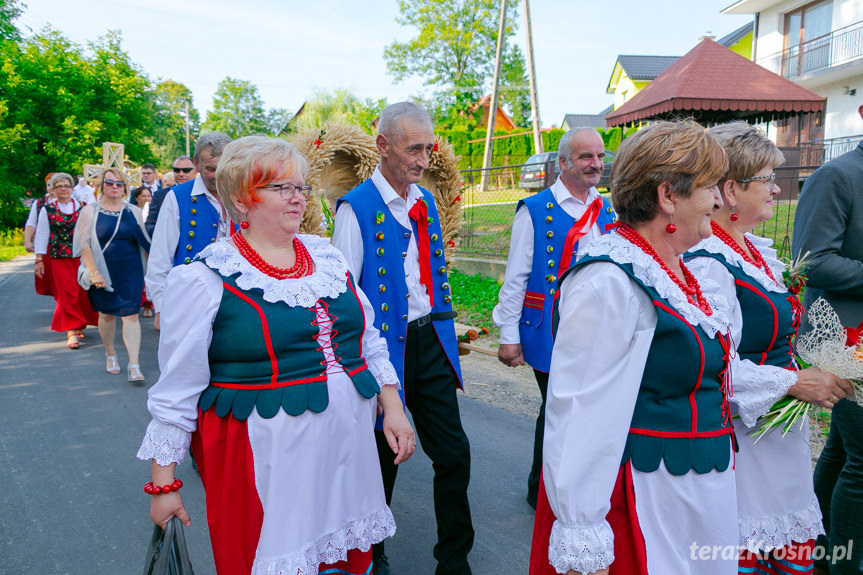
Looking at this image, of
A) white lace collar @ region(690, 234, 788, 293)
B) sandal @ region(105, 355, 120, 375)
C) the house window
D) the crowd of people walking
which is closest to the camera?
the crowd of people walking

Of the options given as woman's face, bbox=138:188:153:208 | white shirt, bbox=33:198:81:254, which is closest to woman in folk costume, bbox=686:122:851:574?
white shirt, bbox=33:198:81:254

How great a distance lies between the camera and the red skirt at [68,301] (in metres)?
8.77

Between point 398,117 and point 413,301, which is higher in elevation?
point 398,117

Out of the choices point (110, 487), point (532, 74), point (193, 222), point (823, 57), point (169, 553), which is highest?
point (823, 57)

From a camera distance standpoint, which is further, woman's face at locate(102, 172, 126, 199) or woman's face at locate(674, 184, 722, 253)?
woman's face at locate(102, 172, 126, 199)

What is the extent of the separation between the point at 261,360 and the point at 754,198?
1.94 metres

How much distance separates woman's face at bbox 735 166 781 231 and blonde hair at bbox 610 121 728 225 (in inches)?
26.4

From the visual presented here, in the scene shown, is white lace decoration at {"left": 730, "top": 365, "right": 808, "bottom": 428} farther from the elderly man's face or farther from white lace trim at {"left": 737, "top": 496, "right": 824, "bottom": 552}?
the elderly man's face

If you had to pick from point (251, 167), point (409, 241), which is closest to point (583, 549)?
point (251, 167)

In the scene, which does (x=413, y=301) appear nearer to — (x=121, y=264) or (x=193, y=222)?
(x=193, y=222)

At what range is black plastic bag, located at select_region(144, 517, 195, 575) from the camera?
6.72 ft

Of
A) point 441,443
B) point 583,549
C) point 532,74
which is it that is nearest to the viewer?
point 583,549

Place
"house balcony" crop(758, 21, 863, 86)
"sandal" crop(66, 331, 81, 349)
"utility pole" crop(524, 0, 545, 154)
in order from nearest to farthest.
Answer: "sandal" crop(66, 331, 81, 349) → "utility pole" crop(524, 0, 545, 154) → "house balcony" crop(758, 21, 863, 86)

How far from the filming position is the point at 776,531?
2279mm
